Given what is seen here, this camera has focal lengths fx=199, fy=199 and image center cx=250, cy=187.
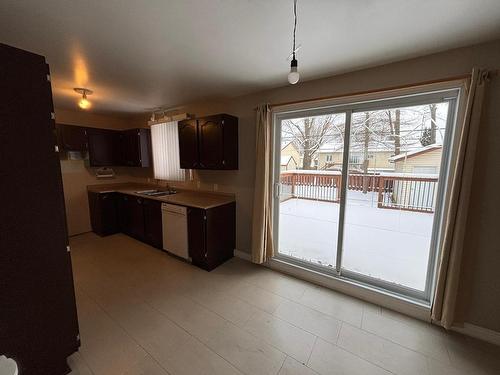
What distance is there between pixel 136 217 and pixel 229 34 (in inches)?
130

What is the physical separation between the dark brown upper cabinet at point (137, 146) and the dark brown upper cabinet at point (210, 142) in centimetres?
126

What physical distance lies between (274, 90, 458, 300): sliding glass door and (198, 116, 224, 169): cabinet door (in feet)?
2.53

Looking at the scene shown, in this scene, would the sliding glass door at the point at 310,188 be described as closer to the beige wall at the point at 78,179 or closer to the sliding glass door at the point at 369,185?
the sliding glass door at the point at 369,185

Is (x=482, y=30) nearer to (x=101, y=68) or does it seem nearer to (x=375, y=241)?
(x=375, y=241)

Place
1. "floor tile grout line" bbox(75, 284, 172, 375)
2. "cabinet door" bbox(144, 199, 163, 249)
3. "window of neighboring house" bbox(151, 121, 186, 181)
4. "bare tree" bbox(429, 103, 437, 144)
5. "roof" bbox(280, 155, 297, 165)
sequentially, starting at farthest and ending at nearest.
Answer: "window of neighboring house" bbox(151, 121, 186, 181)
"cabinet door" bbox(144, 199, 163, 249)
"roof" bbox(280, 155, 297, 165)
"bare tree" bbox(429, 103, 437, 144)
"floor tile grout line" bbox(75, 284, 172, 375)

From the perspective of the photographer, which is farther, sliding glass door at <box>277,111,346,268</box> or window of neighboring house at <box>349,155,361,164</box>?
sliding glass door at <box>277,111,346,268</box>

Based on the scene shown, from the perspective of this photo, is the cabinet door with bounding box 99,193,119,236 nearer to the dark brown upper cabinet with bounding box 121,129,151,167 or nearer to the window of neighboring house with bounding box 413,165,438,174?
the dark brown upper cabinet with bounding box 121,129,151,167

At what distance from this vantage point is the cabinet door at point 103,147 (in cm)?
391

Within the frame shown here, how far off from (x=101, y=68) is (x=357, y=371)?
137 inches

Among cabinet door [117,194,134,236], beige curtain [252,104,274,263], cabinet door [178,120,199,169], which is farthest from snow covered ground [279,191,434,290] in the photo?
cabinet door [117,194,134,236]

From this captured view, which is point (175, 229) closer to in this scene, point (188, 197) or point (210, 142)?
point (188, 197)

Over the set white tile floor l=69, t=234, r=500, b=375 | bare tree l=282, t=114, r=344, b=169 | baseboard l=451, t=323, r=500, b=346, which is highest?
bare tree l=282, t=114, r=344, b=169

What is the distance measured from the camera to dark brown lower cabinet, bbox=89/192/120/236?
3.80m

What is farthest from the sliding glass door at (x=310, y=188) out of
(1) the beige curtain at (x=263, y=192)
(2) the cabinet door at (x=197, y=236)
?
(2) the cabinet door at (x=197, y=236)
